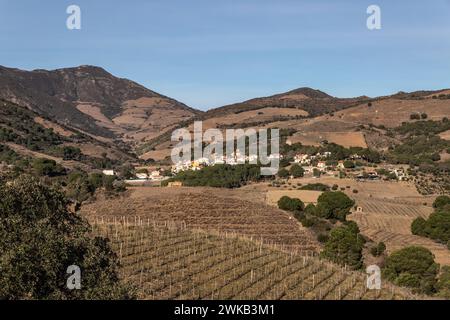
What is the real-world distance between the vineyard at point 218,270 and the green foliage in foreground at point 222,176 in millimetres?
A: 53621

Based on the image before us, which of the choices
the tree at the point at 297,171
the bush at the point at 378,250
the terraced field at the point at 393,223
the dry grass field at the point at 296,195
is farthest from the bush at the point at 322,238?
the tree at the point at 297,171

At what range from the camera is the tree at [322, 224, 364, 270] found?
40.2m

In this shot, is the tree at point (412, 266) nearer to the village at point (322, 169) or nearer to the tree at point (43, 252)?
the tree at point (43, 252)

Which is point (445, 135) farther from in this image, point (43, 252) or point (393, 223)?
point (43, 252)

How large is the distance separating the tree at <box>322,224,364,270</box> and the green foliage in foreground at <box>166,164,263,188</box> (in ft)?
154

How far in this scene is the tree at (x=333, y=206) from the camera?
58.3 metres

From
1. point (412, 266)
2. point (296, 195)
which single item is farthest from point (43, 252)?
point (296, 195)

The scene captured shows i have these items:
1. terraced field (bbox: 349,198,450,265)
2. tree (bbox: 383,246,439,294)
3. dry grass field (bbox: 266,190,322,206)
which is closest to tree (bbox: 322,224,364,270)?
tree (bbox: 383,246,439,294)

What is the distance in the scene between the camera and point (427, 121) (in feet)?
472

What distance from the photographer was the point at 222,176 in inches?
3691

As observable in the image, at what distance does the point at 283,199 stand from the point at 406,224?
1328 cm

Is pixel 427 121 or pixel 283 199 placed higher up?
pixel 427 121
